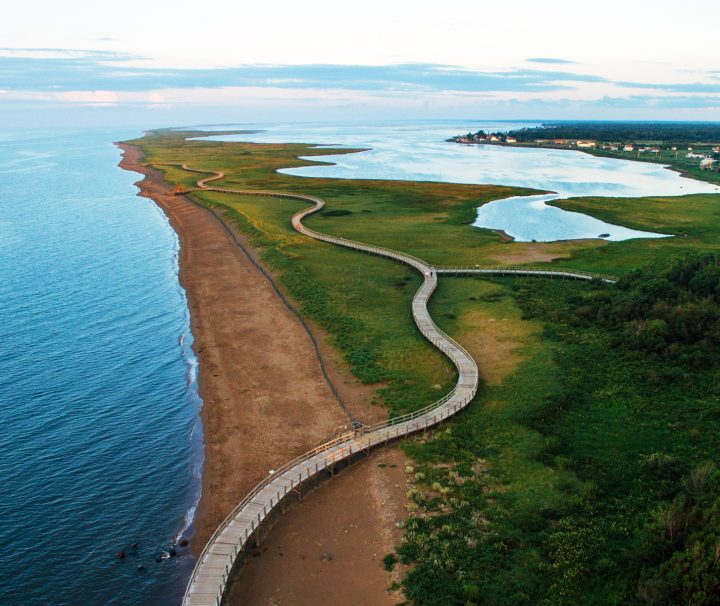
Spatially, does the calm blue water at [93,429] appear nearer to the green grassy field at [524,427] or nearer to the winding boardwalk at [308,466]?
the winding boardwalk at [308,466]

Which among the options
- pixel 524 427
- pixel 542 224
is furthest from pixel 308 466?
pixel 542 224

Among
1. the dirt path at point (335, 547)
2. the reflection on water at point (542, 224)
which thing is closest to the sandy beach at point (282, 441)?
the dirt path at point (335, 547)

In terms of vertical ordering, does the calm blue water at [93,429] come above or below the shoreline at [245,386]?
below

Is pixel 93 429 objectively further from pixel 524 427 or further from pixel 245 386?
pixel 524 427

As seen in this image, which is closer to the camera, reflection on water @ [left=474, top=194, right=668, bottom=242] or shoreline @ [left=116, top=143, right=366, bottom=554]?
shoreline @ [left=116, top=143, right=366, bottom=554]

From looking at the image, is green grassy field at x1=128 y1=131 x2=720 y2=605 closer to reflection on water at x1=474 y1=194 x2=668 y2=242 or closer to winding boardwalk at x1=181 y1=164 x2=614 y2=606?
winding boardwalk at x1=181 y1=164 x2=614 y2=606

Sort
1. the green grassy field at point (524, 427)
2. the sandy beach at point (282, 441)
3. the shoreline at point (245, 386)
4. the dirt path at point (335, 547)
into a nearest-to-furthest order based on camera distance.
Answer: the dirt path at point (335, 547) < the green grassy field at point (524, 427) < the sandy beach at point (282, 441) < the shoreline at point (245, 386)

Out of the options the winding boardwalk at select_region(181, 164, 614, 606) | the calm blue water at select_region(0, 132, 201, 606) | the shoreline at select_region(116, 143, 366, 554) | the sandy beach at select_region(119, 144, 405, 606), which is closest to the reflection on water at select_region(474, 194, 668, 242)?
the winding boardwalk at select_region(181, 164, 614, 606)

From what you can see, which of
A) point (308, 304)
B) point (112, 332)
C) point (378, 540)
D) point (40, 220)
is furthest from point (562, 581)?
point (40, 220)
